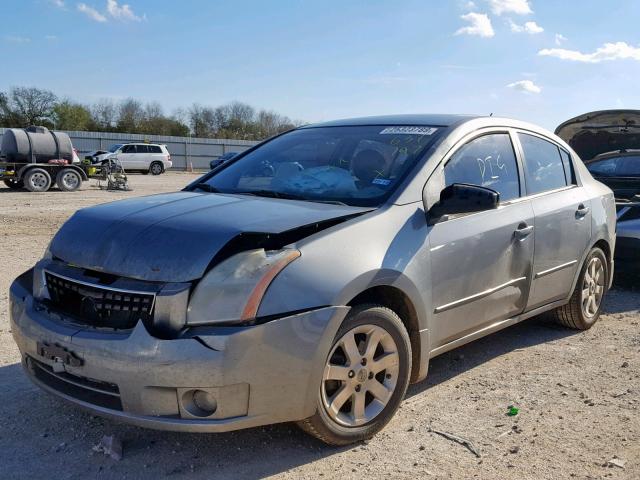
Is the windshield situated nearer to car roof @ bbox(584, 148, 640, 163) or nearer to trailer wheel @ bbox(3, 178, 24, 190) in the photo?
car roof @ bbox(584, 148, 640, 163)


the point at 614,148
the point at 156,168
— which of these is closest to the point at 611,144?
the point at 614,148

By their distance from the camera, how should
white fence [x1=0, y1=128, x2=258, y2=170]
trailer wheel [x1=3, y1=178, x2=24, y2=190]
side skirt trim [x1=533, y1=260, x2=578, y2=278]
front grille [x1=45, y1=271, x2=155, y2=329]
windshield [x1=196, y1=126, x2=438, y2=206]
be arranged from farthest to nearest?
white fence [x1=0, y1=128, x2=258, y2=170] → trailer wheel [x1=3, y1=178, x2=24, y2=190] → side skirt trim [x1=533, y1=260, x2=578, y2=278] → windshield [x1=196, y1=126, x2=438, y2=206] → front grille [x1=45, y1=271, x2=155, y2=329]

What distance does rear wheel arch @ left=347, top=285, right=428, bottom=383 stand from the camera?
3.20m

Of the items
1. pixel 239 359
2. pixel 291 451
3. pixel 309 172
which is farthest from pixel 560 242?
pixel 239 359

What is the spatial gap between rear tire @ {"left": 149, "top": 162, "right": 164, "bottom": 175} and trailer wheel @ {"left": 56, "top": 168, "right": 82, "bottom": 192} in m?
16.1

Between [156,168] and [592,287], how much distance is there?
33933 millimetres

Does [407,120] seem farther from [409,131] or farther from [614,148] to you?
[614,148]

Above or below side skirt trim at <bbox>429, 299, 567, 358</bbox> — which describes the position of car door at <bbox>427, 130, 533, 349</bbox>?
above

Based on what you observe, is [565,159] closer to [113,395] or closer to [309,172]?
[309,172]

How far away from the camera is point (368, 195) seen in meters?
3.56

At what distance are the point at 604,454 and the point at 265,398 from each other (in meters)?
1.78

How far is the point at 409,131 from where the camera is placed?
13.3 ft

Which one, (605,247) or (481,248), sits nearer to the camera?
(481,248)

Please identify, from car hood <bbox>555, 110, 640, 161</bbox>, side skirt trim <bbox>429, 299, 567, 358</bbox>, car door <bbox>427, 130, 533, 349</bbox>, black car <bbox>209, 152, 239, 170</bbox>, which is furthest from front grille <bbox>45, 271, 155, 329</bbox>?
car hood <bbox>555, 110, 640, 161</bbox>
